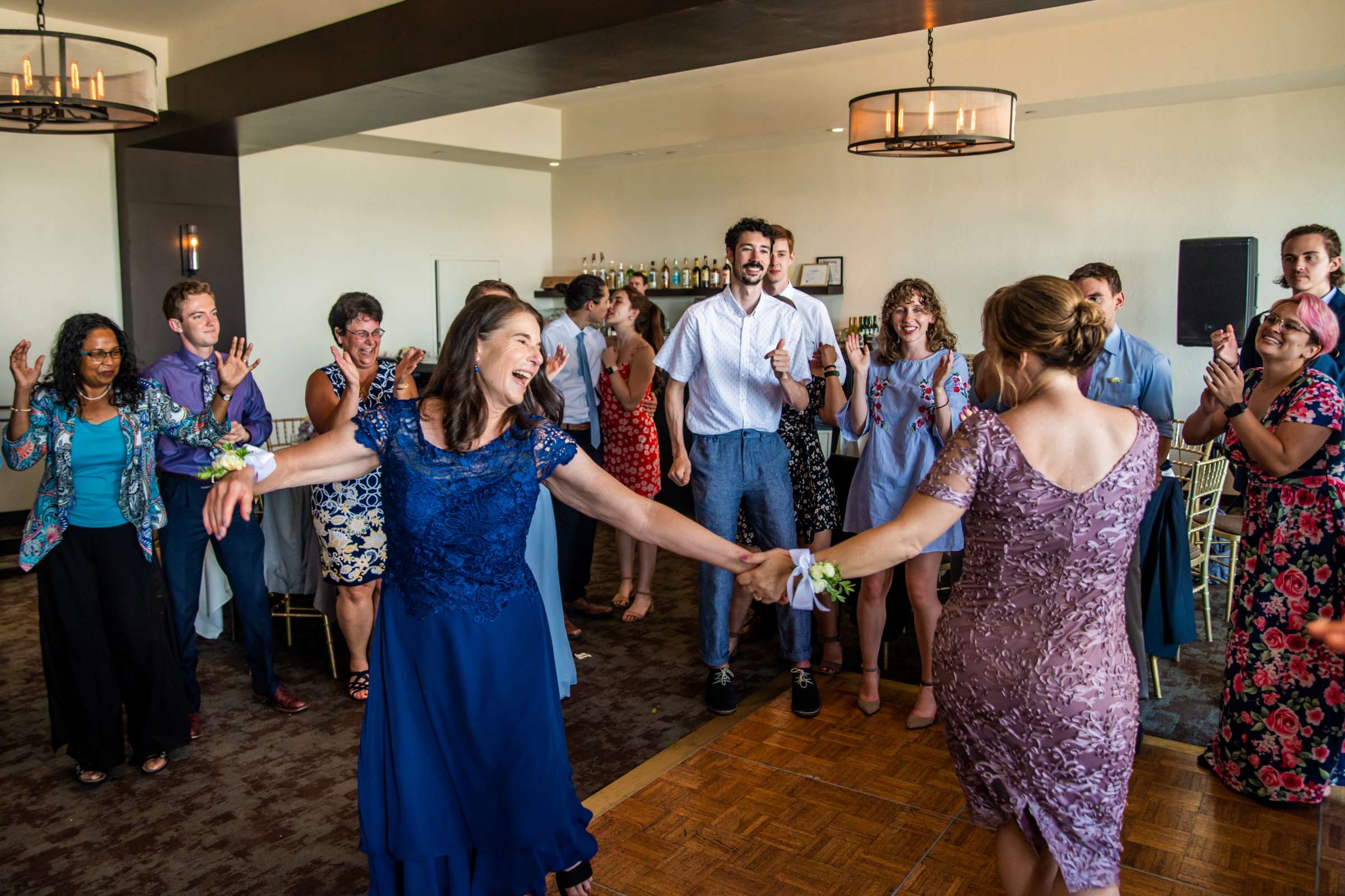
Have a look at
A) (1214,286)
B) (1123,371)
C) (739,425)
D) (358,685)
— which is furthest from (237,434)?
(1214,286)

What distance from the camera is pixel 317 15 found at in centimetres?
602

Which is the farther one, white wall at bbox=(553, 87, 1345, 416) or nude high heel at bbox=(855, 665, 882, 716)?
white wall at bbox=(553, 87, 1345, 416)

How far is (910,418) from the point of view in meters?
3.89

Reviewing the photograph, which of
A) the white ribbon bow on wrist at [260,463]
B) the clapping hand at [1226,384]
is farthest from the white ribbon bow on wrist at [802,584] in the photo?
the clapping hand at [1226,384]

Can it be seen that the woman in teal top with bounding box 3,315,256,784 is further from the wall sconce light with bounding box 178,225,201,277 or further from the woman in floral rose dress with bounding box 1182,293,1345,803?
the wall sconce light with bounding box 178,225,201,277

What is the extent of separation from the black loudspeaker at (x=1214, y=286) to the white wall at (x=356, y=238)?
272 inches

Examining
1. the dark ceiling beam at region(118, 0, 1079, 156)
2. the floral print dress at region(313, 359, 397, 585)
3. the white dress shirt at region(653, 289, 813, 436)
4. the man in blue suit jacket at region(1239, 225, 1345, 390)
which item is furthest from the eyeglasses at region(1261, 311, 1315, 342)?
the floral print dress at region(313, 359, 397, 585)

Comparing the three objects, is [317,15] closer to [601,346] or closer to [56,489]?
[601,346]

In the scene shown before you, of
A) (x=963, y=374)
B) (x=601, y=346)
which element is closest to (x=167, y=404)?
(x=601, y=346)

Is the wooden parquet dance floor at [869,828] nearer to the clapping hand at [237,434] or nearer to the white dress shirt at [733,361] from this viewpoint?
the white dress shirt at [733,361]

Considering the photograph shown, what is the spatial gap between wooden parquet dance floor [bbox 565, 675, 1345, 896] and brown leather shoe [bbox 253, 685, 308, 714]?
161 centimetres

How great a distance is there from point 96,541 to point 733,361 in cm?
246

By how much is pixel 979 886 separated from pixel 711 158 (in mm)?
8673

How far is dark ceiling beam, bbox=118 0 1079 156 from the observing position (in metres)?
4.20
